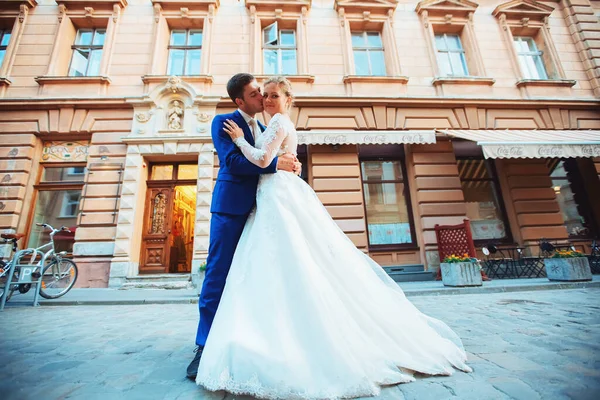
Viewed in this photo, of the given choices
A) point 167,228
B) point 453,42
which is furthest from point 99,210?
point 453,42

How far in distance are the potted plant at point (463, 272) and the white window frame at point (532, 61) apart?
26.3 feet

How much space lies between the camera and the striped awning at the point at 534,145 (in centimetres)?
671

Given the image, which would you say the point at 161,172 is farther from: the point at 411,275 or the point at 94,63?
the point at 411,275

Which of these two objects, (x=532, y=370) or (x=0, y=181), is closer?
(x=532, y=370)

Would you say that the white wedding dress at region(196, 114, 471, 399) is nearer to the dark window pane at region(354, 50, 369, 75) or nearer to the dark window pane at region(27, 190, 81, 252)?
the dark window pane at region(27, 190, 81, 252)

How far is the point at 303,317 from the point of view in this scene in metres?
1.48

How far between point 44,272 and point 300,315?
612cm

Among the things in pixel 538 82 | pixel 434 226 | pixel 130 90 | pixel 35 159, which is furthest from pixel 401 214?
pixel 35 159

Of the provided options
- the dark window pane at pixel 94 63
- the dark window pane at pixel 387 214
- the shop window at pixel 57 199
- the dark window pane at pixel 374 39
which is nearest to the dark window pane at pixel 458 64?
the dark window pane at pixel 374 39

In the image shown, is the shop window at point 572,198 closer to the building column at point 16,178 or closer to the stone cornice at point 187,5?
the stone cornice at point 187,5

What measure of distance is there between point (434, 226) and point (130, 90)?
9.68 m

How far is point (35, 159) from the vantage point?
305 inches

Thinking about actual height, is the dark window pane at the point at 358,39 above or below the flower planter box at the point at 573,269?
above

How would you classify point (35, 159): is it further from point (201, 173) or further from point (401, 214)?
point (401, 214)
